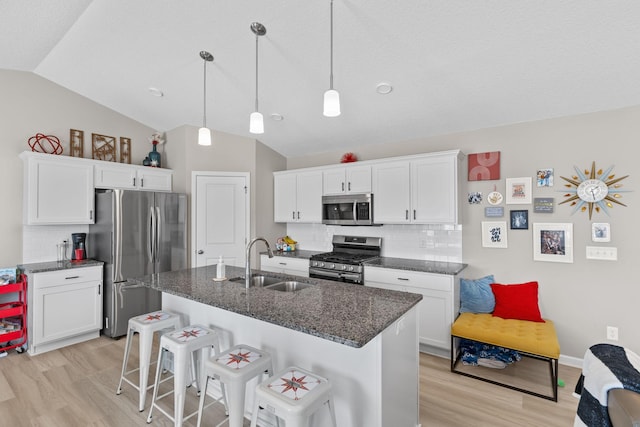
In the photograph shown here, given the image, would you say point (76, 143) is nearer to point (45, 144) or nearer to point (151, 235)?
point (45, 144)

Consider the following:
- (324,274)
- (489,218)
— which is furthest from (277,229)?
(489,218)

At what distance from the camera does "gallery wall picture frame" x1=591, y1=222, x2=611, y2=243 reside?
2836 millimetres

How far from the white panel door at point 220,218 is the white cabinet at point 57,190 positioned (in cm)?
126

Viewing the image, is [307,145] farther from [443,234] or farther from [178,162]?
[443,234]

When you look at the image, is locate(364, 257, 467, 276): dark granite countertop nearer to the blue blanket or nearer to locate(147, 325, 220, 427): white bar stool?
the blue blanket

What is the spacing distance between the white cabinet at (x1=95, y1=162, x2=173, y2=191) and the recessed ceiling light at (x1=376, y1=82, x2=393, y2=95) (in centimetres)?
324

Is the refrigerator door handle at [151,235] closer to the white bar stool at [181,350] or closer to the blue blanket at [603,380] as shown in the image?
the white bar stool at [181,350]

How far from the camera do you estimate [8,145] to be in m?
3.55

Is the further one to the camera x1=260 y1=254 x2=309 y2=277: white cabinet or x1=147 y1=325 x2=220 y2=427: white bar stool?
x1=260 y1=254 x2=309 y2=277: white cabinet

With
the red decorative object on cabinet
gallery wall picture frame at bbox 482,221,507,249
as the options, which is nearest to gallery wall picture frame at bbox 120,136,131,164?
the red decorative object on cabinet

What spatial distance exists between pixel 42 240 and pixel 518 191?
5525 mm

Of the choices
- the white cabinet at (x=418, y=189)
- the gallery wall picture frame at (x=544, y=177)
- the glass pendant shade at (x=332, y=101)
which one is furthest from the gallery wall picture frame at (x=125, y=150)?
the gallery wall picture frame at (x=544, y=177)

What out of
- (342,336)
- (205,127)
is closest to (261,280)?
(342,336)

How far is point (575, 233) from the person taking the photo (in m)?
2.98
